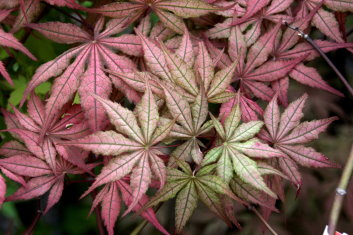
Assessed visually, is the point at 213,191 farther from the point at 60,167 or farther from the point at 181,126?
the point at 60,167

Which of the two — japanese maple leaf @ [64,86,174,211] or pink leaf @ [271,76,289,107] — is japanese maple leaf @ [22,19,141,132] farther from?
pink leaf @ [271,76,289,107]

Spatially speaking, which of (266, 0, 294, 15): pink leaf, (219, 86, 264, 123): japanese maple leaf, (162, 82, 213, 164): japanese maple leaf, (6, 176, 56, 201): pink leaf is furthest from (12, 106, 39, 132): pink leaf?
(266, 0, 294, 15): pink leaf

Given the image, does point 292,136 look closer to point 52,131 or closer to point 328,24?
point 328,24

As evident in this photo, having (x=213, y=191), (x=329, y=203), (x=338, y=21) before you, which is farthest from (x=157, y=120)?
(x=329, y=203)

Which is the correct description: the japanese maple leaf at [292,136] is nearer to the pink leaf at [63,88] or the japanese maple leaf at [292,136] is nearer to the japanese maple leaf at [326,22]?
the japanese maple leaf at [326,22]

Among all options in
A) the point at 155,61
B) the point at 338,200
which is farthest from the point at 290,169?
the point at 155,61

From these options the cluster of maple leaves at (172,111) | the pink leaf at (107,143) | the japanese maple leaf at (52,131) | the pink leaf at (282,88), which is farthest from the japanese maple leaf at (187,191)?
the pink leaf at (282,88)
